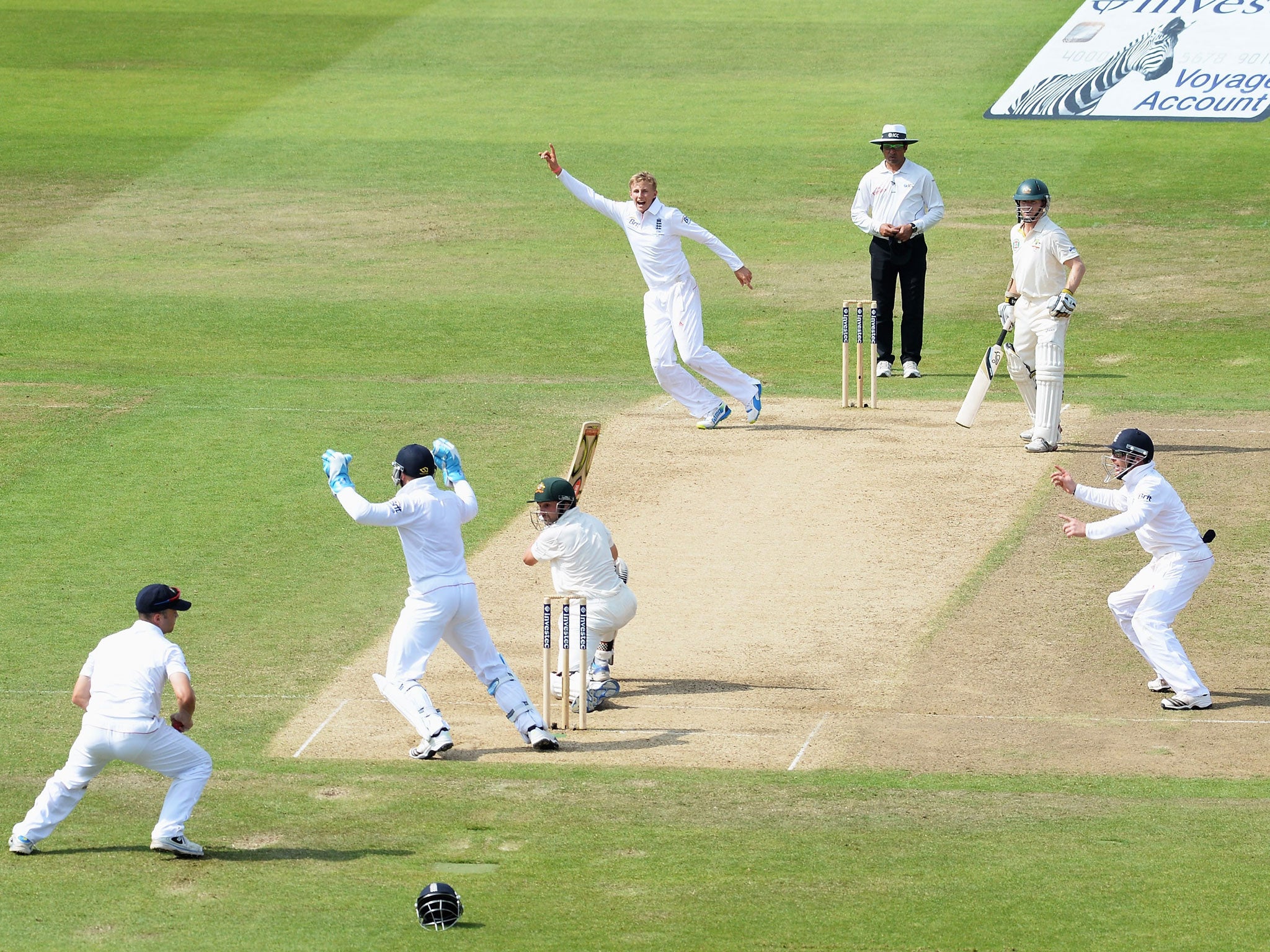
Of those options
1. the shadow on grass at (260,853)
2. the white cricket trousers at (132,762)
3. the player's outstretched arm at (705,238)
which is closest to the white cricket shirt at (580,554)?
the shadow on grass at (260,853)

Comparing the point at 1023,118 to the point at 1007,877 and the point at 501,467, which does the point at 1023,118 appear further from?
the point at 1007,877

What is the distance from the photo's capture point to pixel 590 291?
2520 centimetres

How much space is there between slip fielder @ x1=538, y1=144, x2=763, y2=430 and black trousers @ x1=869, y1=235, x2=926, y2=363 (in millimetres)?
2380

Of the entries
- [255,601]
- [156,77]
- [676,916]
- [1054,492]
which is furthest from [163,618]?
[156,77]

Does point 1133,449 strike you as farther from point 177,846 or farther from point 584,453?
point 177,846

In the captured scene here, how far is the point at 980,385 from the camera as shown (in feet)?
60.6

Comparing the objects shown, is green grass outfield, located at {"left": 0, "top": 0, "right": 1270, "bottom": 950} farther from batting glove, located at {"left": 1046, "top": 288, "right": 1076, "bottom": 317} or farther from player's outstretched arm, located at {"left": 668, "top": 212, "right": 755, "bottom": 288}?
batting glove, located at {"left": 1046, "top": 288, "right": 1076, "bottom": 317}

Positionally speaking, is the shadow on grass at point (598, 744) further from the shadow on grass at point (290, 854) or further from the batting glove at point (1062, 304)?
the batting glove at point (1062, 304)

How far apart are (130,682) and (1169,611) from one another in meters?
6.78

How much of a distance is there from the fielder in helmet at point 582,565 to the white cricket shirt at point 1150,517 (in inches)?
124

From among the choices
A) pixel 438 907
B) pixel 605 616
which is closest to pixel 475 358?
pixel 605 616

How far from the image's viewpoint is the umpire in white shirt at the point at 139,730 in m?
10.5

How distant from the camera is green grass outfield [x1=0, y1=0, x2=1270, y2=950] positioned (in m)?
10.2

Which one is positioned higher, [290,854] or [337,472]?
[337,472]
